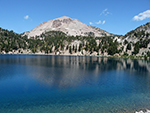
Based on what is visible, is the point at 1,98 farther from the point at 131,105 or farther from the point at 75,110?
the point at 131,105

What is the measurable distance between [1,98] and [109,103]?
20.9 meters

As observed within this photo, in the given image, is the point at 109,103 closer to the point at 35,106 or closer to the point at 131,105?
the point at 131,105

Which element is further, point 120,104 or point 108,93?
point 108,93

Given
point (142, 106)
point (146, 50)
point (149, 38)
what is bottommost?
point (142, 106)

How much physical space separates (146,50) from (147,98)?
169m

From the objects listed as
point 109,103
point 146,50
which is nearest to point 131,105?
point 109,103

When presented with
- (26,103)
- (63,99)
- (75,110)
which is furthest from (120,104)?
(26,103)

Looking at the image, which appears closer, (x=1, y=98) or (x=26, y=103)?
(x=26, y=103)

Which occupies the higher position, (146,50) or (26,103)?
(146,50)

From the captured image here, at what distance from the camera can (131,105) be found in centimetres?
2206

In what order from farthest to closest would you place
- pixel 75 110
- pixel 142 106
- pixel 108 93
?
pixel 108 93 → pixel 142 106 → pixel 75 110

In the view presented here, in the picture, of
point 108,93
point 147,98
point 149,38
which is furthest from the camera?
point 149,38

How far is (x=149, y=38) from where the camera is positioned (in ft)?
609

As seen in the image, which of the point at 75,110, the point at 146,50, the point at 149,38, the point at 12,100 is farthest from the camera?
the point at 149,38
